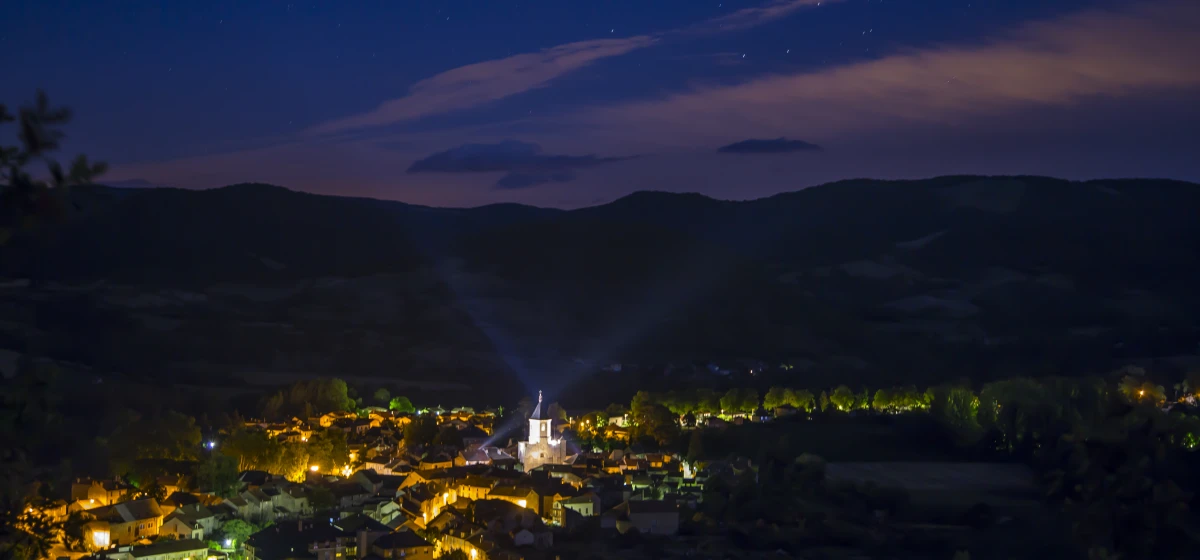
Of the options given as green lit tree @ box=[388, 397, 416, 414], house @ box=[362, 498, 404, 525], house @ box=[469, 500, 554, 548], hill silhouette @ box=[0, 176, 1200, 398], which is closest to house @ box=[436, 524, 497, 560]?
house @ box=[469, 500, 554, 548]

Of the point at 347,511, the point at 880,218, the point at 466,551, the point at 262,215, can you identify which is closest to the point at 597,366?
the point at 347,511

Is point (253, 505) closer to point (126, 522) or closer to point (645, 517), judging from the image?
point (126, 522)

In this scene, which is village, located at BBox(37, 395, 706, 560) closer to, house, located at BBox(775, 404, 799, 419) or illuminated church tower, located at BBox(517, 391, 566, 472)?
illuminated church tower, located at BBox(517, 391, 566, 472)

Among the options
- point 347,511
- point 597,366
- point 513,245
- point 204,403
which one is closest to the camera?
point 347,511

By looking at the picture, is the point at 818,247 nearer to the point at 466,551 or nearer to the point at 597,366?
the point at 597,366

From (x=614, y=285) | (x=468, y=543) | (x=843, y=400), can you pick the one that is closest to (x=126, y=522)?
(x=468, y=543)

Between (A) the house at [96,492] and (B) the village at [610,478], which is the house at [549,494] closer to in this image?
(B) the village at [610,478]
